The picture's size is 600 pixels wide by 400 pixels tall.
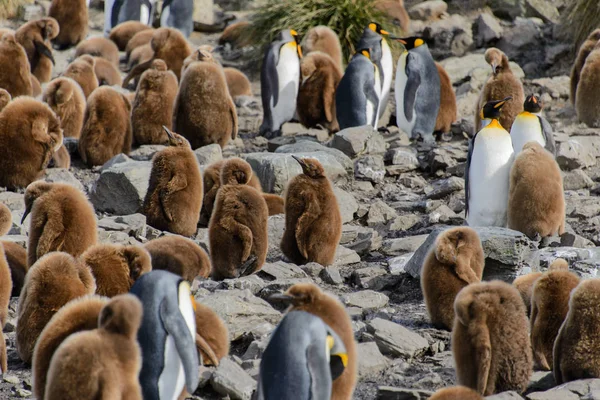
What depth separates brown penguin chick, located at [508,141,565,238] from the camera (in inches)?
306

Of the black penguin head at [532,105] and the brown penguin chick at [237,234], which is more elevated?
the black penguin head at [532,105]

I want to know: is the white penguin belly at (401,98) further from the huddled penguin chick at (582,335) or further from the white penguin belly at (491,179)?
the huddled penguin chick at (582,335)

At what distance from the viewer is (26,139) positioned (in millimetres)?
9047

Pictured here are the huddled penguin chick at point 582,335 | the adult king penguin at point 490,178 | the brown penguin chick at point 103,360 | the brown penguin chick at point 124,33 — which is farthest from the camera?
the brown penguin chick at point 124,33

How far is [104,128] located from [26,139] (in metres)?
1.48

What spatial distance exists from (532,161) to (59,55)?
37.7 ft

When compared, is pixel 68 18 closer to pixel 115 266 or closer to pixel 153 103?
pixel 153 103

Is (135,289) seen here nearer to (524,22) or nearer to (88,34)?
(524,22)

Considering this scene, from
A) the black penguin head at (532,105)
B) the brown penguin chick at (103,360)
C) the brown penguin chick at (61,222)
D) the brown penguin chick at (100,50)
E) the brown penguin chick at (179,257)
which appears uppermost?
the black penguin head at (532,105)

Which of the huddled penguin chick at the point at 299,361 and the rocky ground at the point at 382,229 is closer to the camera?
the huddled penguin chick at the point at 299,361

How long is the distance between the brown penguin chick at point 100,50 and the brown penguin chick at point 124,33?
1.40 m

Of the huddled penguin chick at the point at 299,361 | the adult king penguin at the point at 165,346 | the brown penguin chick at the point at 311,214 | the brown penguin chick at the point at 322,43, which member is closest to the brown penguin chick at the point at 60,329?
the adult king penguin at the point at 165,346

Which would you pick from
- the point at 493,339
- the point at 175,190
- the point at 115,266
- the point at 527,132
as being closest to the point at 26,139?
the point at 175,190

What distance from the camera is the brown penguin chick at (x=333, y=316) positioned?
183 inches
